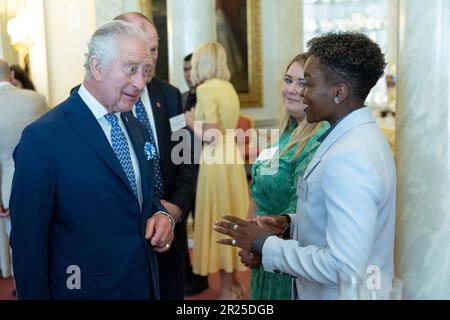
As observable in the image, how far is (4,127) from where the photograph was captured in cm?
388

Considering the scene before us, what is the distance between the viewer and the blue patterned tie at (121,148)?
2.02m

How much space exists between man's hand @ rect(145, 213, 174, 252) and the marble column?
43.1 inches

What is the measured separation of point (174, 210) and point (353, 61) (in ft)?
4.51

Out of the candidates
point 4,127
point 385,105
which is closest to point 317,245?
point 4,127

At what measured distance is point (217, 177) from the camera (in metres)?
4.42

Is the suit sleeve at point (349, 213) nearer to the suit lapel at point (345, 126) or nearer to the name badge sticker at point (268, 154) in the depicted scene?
the suit lapel at point (345, 126)

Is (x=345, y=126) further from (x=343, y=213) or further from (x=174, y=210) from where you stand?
(x=174, y=210)

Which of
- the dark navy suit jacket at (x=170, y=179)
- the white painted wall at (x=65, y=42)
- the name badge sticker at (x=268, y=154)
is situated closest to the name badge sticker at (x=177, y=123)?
the dark navy suit jacket at (x=170, y=179)

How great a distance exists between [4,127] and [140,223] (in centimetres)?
230

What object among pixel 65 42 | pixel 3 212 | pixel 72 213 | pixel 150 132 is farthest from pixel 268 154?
pixel 65 42

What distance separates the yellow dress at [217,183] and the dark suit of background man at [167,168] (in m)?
1.34

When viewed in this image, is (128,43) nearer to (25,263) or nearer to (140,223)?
(140,223)

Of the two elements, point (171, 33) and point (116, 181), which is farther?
point (171, 33)

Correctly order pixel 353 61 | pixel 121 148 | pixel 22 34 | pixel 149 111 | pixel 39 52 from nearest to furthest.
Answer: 1. pixel 353 61
2. pixel 121 148
3. pixel 149 111
4. pixel 39 52
5. pixel 22 34
